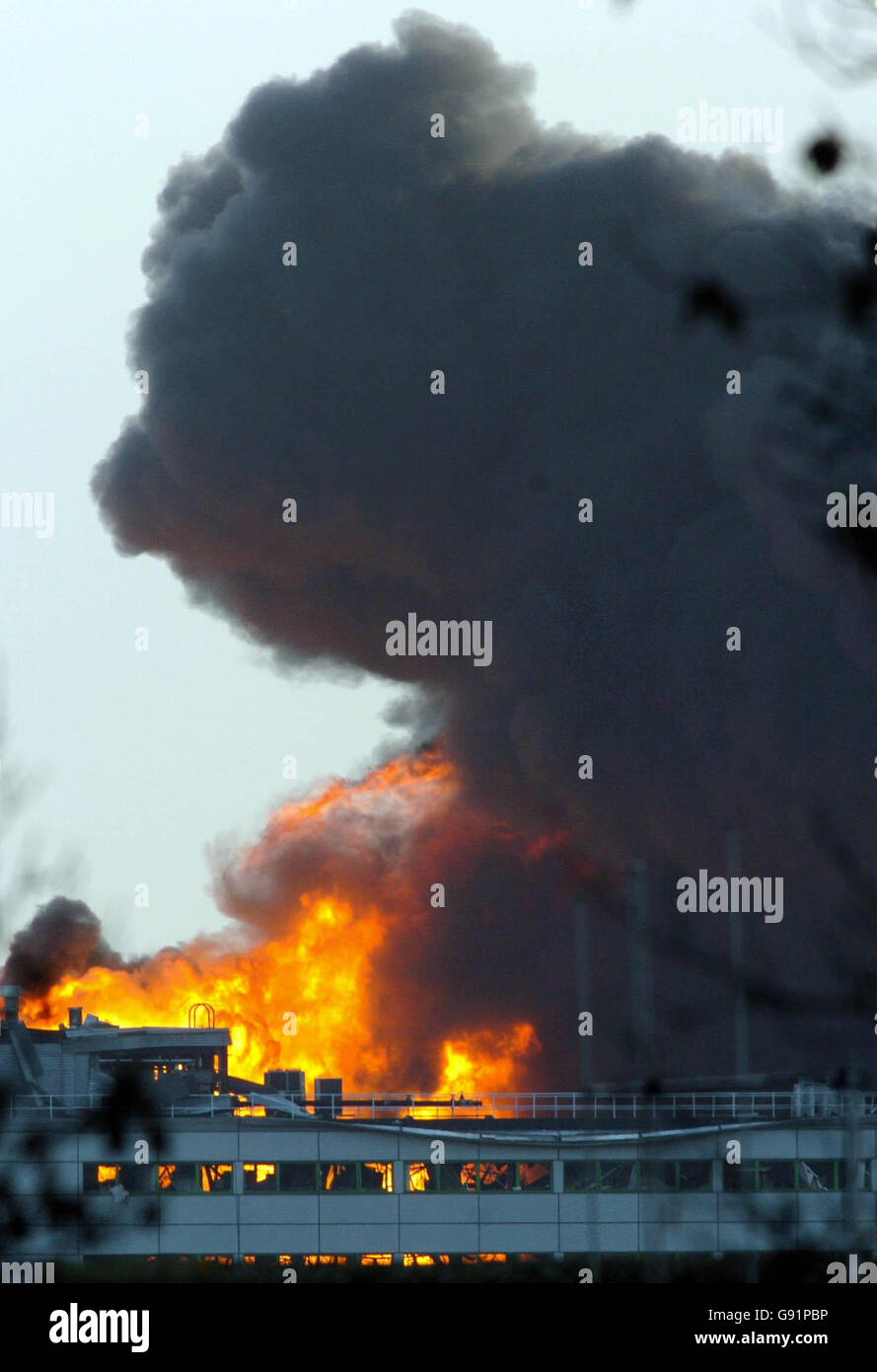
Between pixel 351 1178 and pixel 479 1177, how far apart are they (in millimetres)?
2637

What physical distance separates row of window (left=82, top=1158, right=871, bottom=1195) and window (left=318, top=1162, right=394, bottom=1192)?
2 cm

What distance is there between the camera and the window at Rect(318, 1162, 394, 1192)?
1711 inches

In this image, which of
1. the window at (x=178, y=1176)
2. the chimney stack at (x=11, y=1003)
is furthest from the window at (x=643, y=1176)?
the chimney stack at (x=11, y=1003)

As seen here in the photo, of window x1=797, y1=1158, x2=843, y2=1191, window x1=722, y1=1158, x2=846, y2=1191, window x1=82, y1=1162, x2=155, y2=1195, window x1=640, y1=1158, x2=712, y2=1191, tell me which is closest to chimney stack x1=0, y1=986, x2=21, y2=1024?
window x1=82, y1=1162, x2=155, y2=1195

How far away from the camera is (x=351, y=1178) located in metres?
43.5

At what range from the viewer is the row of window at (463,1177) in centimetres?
4350

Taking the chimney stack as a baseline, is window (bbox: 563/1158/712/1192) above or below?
below

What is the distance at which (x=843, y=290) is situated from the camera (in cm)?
620

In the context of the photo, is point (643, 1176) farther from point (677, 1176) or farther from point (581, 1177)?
point (581, 1177)

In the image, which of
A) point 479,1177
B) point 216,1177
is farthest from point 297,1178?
point 479,1177

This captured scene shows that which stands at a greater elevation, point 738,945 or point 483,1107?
point 738,945

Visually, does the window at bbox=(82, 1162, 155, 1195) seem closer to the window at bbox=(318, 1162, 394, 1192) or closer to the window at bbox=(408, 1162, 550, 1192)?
the window at bbox=(318, 1162, 394, 1192)
